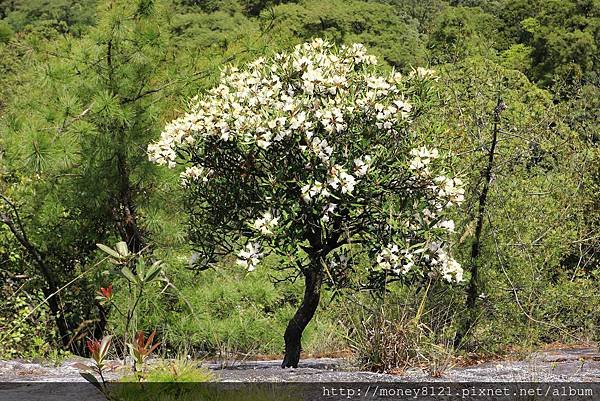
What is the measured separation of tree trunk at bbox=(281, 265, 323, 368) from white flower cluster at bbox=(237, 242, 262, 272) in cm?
50

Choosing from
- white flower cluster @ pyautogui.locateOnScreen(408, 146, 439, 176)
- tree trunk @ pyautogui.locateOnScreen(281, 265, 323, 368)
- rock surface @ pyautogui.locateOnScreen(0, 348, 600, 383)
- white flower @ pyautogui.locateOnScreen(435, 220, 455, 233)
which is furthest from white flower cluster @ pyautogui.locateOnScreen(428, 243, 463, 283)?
tree trunk @ pyautogui.locateOnScreen(281, 265, 323, 368)

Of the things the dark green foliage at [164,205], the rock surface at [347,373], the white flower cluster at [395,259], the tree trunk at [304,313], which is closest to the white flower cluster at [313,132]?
the white flower cluster at [395,259]

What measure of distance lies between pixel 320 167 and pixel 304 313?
1.18 m

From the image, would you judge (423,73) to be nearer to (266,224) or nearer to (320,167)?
(320,167)

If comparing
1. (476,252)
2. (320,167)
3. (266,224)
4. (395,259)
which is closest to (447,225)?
(395,259)

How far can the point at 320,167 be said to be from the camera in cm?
455

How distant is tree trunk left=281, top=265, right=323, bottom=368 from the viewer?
200 inches

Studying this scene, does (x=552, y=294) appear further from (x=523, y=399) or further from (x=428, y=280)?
(x=523, y=399)

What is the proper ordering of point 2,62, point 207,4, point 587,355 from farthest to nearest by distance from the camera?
1. point 207,4
2. point 2,62
3. point 587,355

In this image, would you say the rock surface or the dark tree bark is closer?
the rock surface

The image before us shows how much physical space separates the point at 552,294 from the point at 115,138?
4.22 meters

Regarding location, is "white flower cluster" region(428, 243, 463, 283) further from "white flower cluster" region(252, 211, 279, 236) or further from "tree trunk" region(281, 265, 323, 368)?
"white flower cluster" region(252, 211, 279, 236)

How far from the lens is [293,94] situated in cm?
493

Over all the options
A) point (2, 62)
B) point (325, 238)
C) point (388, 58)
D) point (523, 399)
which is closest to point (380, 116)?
point (325, 238)
